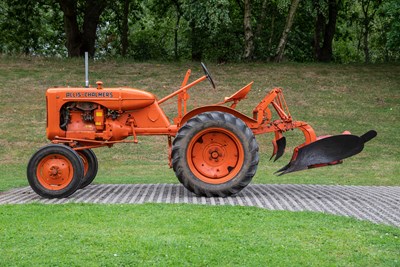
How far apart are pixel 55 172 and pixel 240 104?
13.9 metres

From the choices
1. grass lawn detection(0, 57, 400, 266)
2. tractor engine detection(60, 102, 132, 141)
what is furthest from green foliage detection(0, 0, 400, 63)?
tractor engine detection(60, 102, 132, 141)

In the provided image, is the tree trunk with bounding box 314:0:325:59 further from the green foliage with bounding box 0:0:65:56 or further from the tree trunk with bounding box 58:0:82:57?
the green foliage with bounding box 0:0:65:56

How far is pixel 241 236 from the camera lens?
7.23m

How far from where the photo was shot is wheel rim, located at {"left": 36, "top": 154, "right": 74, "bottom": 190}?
1040 centimetres

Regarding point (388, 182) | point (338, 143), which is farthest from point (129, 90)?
point (388, 182)

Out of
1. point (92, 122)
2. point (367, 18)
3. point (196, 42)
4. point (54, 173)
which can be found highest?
point (367, 18)

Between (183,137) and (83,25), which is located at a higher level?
(83,25)

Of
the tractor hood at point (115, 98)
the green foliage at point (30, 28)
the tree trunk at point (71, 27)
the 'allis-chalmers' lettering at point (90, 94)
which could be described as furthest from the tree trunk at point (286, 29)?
the 'allis-chalmers' lettering at point (90, 94)

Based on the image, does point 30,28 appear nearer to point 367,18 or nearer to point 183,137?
point 367,18

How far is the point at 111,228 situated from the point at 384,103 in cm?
1825

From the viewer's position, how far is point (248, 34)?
1156 inches

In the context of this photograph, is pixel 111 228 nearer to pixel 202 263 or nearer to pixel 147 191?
pixel 202 263

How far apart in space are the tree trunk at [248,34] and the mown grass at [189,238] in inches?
833

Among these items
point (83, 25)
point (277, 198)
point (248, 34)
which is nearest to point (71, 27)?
point (83, 25)
